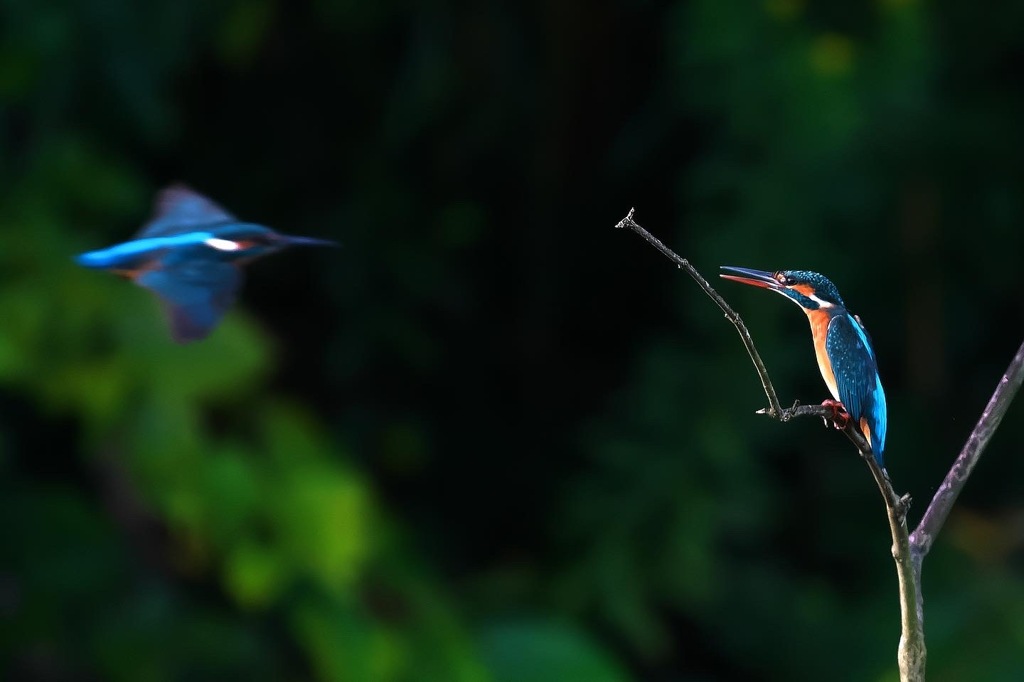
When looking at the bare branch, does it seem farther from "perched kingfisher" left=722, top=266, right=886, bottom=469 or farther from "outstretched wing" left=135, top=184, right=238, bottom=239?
"outstretched wing" left=135, top=184, right=238, bottom=239

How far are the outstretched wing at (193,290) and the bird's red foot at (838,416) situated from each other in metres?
0.25

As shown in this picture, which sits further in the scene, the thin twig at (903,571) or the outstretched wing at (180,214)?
the outstretched wing at (180,214)

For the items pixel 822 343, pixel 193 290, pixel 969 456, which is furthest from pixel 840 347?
pixel 193 290

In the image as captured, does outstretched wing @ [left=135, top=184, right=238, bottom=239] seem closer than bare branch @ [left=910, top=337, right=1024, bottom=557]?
No

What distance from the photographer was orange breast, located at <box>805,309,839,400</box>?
0.46 metres

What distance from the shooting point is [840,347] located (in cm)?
48

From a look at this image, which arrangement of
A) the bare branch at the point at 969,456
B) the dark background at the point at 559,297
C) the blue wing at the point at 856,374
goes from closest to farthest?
the bare branch at the point at 969,456 < the blue wing at the point at 856,374 < the dark background at the point at 559,297

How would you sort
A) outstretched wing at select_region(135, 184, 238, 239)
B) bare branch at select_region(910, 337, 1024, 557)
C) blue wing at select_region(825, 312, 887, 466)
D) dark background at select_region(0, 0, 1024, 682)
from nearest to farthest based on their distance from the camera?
1. bare branch at select_region(910, 337, 1024, 557)
2. blue wing at select_region(825, 312, 887, 466)
3. outstretched wing at select_region(135, 184, 238, 239)
4. dark background at select_region(0, 0, 1024, 682)

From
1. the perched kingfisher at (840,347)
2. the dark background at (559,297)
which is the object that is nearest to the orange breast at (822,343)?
the perched kingfisher at (840,347)

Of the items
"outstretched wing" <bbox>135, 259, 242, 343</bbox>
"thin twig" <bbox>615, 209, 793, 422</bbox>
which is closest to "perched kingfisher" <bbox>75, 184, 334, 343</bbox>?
"outstretched wing" <bbox>135, 259, 242, 343</bbox>

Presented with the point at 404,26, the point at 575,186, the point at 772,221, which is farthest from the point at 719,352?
the point at 404,26

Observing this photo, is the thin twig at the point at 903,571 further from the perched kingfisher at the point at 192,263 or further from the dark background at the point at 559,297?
A: the dark background at the point at 559,297

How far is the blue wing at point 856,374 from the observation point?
0.47 metres

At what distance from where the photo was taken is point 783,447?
2.84 metres
